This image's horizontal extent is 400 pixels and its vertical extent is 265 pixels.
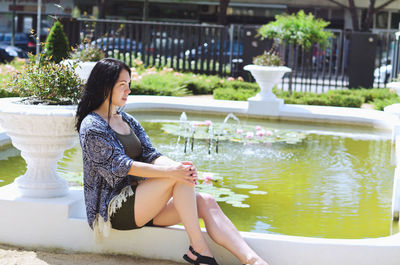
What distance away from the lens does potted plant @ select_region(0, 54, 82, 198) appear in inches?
151

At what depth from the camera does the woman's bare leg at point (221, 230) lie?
3471mm

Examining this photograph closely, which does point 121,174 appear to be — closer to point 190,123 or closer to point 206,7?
point 190,123

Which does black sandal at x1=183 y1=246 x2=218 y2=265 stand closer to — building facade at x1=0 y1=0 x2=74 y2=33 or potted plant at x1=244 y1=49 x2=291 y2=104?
potted plant at x1=244 y1=49 x2=291 y2=104

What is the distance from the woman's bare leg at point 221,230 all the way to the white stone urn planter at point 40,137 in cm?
76

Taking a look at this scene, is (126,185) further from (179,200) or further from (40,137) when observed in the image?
(40,137)

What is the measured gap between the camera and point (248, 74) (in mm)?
17062

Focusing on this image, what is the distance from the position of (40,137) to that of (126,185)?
620mm

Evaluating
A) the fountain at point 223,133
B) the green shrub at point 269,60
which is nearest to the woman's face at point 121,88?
the fountain at point 223,133

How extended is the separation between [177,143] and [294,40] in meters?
6.63

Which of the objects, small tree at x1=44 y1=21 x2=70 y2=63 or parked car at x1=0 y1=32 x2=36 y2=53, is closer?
small tree at x1=44 y1=21 x2=70 y2=63

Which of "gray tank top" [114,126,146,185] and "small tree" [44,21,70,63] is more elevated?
"small tree" [44,21,70,63]

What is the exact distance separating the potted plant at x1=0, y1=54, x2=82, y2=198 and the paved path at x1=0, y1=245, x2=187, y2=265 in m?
0.35

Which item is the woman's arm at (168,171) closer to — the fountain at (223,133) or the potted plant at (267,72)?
the fountain at (223,133)

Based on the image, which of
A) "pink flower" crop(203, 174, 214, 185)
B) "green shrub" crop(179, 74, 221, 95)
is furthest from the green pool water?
"green shrub" crop(179, 74, 221, 95)
